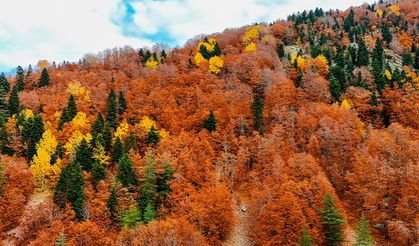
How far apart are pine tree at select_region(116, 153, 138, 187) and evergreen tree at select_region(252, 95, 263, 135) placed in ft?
110

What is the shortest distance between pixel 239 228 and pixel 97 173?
2920 centimetres

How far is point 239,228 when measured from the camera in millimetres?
68062

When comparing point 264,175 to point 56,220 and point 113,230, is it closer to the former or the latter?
point 113,230

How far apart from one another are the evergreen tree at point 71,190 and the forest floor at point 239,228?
26688 mm

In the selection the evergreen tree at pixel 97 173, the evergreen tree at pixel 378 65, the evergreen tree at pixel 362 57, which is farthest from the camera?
the evergreen tree at pixel 362 57

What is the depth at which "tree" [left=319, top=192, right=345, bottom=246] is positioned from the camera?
59906mm

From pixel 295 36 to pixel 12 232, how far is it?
132987mm

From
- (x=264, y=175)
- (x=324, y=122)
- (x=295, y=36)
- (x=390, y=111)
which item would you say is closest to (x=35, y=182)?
(x=264, y=175)

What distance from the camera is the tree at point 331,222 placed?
59.9 meters

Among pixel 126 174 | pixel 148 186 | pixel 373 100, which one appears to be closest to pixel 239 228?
pixel 148 186

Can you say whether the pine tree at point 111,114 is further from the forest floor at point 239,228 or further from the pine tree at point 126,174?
the forest floor at point 239,228

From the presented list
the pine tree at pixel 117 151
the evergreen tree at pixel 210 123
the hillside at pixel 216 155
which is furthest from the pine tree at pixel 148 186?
the evergreen tree at pixel 210 123

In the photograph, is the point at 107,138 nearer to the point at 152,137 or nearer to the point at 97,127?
the point at 97,127

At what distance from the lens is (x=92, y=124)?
8800 centimetres
